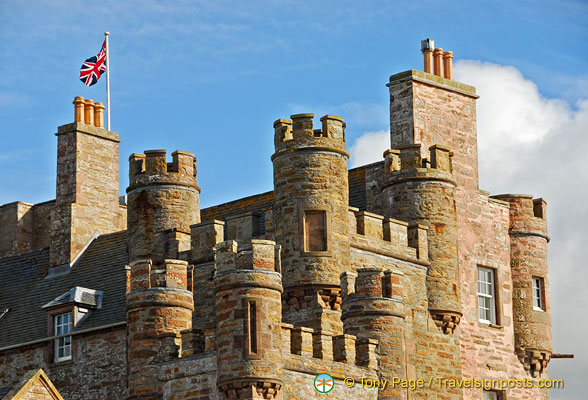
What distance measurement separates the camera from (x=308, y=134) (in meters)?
40.4

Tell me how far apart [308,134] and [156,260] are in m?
6.28

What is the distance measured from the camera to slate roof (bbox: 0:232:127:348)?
149ft

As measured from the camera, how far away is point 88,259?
160 feet

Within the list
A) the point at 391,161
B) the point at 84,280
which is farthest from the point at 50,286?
the point at 391,161

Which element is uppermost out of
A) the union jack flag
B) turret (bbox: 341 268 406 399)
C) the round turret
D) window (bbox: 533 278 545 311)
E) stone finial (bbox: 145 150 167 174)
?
the union jack flag

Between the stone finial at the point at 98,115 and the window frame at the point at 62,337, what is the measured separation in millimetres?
8341

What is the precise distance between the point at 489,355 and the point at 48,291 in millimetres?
13604

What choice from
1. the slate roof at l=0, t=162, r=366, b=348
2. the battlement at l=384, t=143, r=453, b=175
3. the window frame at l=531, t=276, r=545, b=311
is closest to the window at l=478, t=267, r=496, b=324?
the window frame at l=531, t=276, r=545, b=311

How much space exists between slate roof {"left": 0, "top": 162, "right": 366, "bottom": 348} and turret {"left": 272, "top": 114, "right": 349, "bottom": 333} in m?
3.47

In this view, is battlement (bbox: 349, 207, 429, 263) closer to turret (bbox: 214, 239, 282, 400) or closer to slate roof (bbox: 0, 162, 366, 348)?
slate roof (bbox: 0, 162, 366, 348)

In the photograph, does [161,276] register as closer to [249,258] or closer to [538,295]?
[249,258]

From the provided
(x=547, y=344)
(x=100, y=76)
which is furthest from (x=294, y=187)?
(x=100, y=76)

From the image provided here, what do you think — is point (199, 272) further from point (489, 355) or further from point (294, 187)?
point (489, 355)

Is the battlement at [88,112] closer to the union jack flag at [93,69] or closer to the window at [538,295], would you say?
the union jack flag at [93,69]
